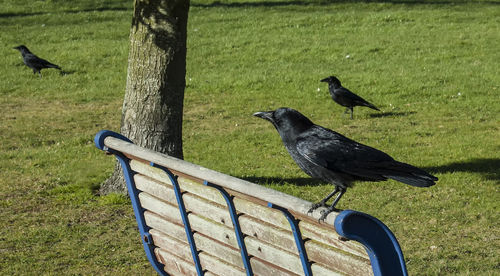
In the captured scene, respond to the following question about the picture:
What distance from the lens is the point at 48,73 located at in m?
17.0

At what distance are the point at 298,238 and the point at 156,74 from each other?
512cm

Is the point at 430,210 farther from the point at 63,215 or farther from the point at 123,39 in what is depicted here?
the point at 123,39

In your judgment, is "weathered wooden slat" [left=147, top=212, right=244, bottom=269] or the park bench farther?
"weathered wooden slat" [left=147, top=212, right=244, bottom=269]

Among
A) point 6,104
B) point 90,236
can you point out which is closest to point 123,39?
point 6,104

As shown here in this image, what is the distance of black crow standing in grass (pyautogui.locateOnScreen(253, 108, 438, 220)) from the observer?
171 inches

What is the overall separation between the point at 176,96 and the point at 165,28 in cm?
77

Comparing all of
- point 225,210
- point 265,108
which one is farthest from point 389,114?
point 225,210

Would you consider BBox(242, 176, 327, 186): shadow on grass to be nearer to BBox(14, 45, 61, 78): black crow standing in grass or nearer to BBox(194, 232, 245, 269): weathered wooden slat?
BBox(194, 232, 245, 269): weathered wooden slat

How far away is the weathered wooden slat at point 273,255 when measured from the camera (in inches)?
135

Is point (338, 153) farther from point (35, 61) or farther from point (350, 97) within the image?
point (35, 61)

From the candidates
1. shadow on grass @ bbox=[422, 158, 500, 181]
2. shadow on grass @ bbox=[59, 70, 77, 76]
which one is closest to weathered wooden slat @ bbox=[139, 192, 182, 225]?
shadow on grass @ bbox=[422, 158, 500, 181]

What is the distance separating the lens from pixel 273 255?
359cm

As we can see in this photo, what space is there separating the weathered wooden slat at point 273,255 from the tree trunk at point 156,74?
4.61 m

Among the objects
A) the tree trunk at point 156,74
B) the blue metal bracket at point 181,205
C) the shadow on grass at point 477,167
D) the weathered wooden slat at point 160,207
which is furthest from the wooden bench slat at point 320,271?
the shadow on grass at point 477,167
